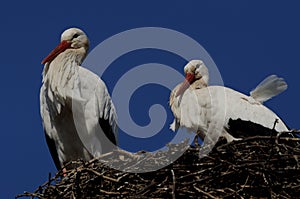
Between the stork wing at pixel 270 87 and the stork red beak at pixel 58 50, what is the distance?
6.46 feet

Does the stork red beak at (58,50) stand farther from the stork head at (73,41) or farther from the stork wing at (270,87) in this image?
the stork wing at (270,87)

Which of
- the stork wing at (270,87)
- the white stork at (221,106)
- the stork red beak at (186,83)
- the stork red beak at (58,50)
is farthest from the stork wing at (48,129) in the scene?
the stork wing at (270,87)

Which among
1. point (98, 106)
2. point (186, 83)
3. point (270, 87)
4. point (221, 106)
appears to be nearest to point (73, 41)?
point (98, 106)

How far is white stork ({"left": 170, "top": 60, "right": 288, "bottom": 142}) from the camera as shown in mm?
8961

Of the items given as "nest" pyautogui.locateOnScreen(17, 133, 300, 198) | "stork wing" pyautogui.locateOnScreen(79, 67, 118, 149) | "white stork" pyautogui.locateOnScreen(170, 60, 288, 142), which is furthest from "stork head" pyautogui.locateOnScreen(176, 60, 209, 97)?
"nest" pyautogui.locateOnScreen(17, 133, 300, 198)

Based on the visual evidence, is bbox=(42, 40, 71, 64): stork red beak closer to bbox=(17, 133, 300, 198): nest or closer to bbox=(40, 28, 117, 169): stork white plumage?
bbox=(40, 28, 117, 169): stork white plumage

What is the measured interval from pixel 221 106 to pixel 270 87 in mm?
525

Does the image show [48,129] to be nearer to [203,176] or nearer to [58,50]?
[58,50]

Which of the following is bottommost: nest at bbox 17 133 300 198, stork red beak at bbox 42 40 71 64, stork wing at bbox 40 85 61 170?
nest at bbox 17 133 300 198

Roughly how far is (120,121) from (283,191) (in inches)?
100

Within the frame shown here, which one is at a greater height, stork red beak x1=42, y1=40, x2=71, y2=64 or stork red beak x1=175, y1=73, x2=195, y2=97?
stork red beak x1=42, y1=40, x2=71, y2=64

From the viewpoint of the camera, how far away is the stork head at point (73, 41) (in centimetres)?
961

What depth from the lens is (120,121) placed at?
29.9 ft

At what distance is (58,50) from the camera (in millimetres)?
9570
